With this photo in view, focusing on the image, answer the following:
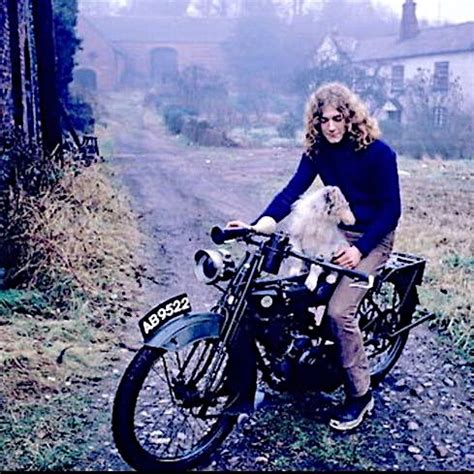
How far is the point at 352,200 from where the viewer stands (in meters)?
3.42

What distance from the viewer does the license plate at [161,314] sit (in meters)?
2.96

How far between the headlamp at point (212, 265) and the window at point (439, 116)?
1966 centimetres

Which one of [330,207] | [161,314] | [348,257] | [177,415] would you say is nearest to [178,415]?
[177,415]

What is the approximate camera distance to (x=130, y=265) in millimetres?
6645

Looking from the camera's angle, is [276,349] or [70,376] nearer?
[276,349]

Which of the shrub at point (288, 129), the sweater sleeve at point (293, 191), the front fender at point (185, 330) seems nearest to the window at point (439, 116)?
the shrub at point (288, 129)

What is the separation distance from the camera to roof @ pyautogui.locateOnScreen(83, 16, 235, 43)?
46094 millimetres

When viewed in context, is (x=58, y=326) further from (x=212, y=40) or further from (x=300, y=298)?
(x=212, y=40)

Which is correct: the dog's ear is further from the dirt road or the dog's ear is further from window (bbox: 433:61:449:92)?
window (bbox: 433:61:449:92)

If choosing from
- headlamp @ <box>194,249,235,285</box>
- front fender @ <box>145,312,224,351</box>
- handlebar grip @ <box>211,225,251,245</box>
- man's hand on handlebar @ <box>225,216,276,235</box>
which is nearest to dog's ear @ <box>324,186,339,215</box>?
man's hand on handlebar @ <box>225,216,276,235</box>

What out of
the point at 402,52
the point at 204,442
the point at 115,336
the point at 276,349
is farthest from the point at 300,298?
the point at 402,52

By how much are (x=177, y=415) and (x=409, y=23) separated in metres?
34.0

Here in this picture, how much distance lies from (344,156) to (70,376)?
2138mm

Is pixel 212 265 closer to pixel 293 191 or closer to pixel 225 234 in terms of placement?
pixel 225 234
